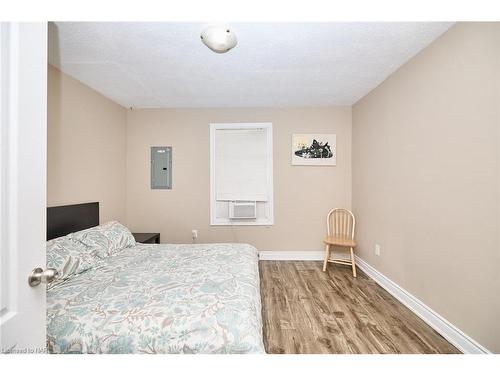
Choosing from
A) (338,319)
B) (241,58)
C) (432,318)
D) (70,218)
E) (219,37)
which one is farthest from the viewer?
(70,218)

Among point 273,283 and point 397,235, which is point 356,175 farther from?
point 273,283

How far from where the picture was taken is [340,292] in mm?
2545

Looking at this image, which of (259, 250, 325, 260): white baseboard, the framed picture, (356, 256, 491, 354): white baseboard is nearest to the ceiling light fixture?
the framed picture

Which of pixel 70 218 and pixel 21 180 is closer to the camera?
pixel 21 180

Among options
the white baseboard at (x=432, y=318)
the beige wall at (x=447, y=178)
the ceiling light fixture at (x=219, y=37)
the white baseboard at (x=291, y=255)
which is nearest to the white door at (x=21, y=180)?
the ceiling light fixture at (x=219, y=37)

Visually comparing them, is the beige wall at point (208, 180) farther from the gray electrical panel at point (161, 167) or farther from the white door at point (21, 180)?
the white door at point (21, 180)

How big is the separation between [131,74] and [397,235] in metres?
3.47

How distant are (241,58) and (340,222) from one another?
9.03 feet

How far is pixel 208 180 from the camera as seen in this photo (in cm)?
367

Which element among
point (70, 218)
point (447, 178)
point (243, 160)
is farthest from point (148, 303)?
point (243, 160)

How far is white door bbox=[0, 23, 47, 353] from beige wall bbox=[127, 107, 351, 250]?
2876 millimetres

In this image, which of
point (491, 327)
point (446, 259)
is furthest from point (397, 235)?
point (491, 327)

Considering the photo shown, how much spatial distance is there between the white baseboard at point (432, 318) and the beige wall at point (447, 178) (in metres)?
0.05

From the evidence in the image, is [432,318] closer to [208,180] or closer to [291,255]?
[291,255]
